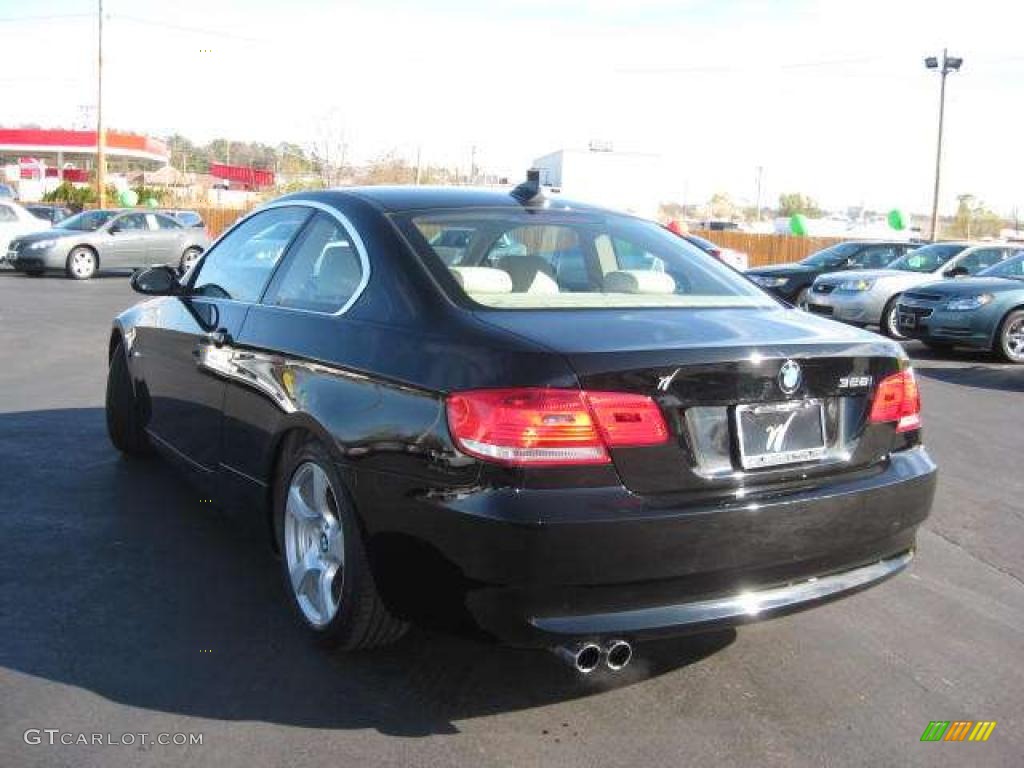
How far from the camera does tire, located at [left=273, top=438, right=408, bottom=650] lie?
333cm

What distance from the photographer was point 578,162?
192ft

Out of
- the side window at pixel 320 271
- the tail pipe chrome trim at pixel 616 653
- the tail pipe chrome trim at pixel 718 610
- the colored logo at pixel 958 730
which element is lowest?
the colored logo at pixel 958 730

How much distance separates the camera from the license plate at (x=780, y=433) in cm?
309

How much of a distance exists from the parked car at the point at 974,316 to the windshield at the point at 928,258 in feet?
11.1

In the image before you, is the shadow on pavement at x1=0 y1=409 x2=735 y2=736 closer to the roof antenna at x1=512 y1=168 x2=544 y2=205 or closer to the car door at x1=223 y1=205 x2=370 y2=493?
the car door at x1=223 y1=205 x2=370 y2=493

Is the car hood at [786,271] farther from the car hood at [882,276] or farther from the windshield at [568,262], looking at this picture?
the windshield at [568,262]

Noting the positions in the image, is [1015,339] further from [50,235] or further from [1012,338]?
[50,235]

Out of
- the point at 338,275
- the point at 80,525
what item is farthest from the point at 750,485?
the point at 80,525

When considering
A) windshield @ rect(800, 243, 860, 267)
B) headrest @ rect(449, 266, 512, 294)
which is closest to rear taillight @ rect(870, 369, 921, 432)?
headrest @ rect(449, 266, 512, 294)

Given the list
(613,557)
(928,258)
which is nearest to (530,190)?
(613,557)

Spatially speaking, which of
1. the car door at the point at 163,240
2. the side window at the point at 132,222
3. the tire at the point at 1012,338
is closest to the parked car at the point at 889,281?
the tire at the point at 1012,338

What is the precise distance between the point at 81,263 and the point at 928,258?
16882 millimetres

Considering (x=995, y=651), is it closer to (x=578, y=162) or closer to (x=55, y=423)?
(x=55, y=423)

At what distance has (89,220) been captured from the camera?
23.3 m
